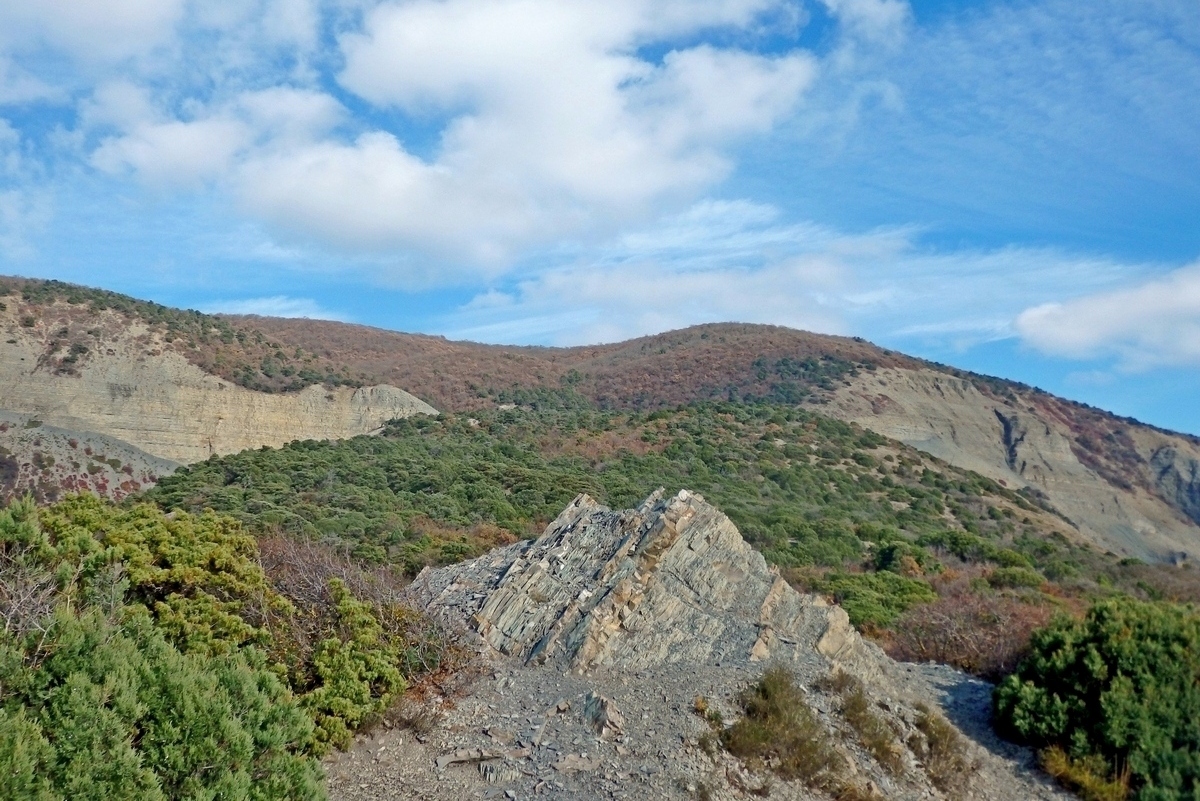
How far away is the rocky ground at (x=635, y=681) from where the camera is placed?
9.45m

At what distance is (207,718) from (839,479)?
119 feet

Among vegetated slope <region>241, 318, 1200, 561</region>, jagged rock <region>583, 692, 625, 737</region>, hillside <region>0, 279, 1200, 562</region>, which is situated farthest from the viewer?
vegetated slope <region>241, 318, 1200, 561</region>

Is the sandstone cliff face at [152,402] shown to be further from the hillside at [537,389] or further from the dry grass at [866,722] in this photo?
the dry grass at [866,722]

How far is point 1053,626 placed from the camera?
12.6 m

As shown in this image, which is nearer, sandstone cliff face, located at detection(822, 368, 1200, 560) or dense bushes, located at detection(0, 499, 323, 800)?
dense bushes, located at detection(0, 499, 323, 800)

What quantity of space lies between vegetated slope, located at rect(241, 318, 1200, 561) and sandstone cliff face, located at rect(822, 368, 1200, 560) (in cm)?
14

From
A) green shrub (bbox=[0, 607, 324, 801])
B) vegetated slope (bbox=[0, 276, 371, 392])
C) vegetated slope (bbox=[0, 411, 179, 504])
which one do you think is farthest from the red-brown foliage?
vegetated slope (bbox=[0, 276, 371, 392])

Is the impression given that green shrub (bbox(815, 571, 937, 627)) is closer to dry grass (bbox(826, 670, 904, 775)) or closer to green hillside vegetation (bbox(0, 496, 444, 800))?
dry grass (bbox(826, 670, 904, 775))

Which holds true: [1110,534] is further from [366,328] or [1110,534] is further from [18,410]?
[366,328]

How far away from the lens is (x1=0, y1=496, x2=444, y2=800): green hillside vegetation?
6.50 metres

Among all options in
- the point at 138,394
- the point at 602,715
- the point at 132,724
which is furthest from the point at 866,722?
the point at 138,394

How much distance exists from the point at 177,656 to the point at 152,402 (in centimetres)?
4016

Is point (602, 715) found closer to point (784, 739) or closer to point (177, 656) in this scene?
point (784, 739)

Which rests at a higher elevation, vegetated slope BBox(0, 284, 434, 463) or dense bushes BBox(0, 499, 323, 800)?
vegetated slope BBox(0, 284, 434, 463)
